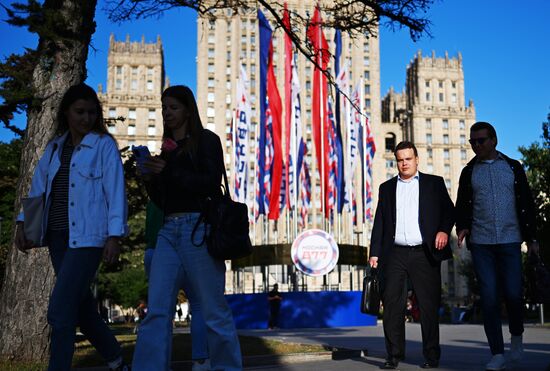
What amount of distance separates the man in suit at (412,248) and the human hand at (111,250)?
9.77 feet

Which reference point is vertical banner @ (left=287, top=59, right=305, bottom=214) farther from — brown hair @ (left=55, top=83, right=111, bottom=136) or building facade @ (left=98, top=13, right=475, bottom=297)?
building facade @ (left=98, top=13, right=475, bottom=297)

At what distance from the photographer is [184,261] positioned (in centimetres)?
423

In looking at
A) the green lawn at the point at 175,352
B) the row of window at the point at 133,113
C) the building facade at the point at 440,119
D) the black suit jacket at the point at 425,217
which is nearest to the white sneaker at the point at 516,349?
the black suit jacket at the point at 425,217

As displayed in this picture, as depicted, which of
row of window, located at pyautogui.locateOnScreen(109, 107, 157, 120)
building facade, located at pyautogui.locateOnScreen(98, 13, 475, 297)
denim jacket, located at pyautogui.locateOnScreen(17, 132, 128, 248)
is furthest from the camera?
row of window, located at pyautogui.locateOnScreen(109, 107, 157, 120)

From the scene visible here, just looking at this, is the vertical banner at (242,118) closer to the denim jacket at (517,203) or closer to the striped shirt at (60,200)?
the denim jacket at (517,203)

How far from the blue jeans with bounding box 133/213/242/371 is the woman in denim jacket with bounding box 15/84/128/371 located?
1.11 feet

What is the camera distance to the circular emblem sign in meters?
25.8

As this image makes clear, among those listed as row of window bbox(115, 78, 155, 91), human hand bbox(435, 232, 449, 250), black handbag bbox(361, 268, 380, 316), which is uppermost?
row of window bbox(115, 78, 155, 91)

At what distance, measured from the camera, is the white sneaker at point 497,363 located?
6.14 metres

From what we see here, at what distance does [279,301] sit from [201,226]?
2171 centimetres

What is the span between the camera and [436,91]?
114312 mm

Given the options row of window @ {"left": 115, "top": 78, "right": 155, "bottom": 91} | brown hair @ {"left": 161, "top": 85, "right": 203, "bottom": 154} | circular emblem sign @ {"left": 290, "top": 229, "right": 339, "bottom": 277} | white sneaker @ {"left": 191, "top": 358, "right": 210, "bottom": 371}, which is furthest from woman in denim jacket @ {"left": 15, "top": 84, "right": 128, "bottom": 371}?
row of window @ {"left": 115, "top": 78, "right": 155, "bottom": 91}

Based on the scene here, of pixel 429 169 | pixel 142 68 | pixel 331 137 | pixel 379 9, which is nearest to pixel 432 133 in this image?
pixel 429 169

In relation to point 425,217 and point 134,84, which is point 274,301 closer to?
point 425,217
